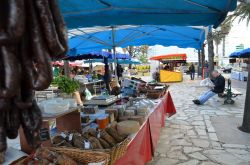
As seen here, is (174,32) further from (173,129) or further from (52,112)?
(52,112)

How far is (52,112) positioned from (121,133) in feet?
3.29

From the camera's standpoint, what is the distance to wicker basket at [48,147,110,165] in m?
2.81

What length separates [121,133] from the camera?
381cm

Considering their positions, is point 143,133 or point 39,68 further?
point 143,133

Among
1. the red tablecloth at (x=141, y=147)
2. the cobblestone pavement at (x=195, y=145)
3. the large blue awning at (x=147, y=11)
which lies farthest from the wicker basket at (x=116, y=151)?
the cobblestone pavement at (x=195, y=145)

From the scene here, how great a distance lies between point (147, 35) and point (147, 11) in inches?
222

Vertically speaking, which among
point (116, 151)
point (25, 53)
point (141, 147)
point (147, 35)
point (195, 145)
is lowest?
point (195, 145)

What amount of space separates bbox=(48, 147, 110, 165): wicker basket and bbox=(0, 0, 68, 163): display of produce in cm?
170

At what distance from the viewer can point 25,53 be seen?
3.35ft

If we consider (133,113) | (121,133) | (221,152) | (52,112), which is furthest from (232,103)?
(52,112)

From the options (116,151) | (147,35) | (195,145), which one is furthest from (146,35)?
(116,151)

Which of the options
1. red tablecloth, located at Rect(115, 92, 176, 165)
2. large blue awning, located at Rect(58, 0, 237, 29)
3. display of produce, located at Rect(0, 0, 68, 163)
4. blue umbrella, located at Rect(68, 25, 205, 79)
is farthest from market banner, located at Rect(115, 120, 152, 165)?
blue umbrella, located at Rect(68, 25, 205, 79)

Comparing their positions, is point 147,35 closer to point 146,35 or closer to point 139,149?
point 146,35

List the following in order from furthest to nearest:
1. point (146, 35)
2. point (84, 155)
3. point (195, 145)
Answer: point (146, 35) < point (195, 145) < point (84, 155)
